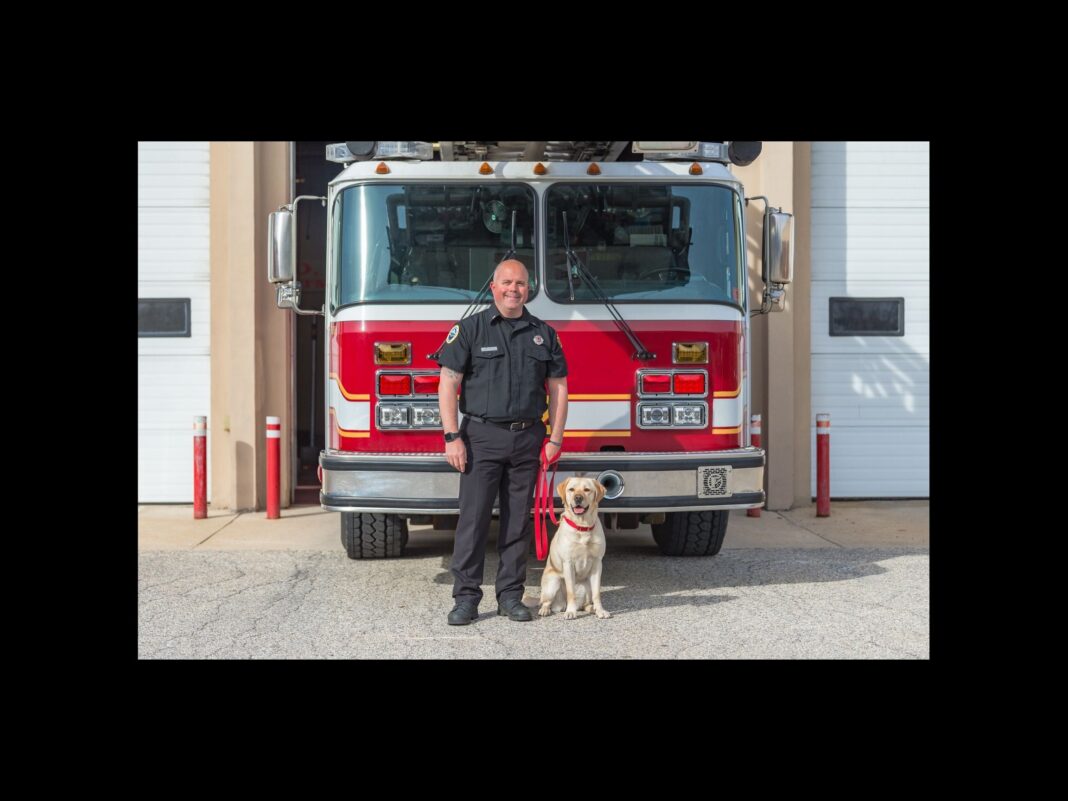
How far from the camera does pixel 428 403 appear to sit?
594 cm

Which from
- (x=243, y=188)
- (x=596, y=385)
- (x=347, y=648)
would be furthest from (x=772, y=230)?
(x=243, y=188)

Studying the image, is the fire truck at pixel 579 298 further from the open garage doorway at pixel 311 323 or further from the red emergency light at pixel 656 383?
the open garage doorway at pixel 311 323

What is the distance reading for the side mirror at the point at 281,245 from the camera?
6320mm

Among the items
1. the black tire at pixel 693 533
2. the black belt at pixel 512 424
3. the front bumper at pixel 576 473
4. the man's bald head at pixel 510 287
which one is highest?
the man's bald head at pixel 510 287

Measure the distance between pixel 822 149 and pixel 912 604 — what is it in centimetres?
533

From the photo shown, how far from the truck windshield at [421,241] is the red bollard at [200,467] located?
307 centimetres

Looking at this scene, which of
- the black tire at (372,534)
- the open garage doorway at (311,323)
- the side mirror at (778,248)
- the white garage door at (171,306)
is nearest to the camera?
the side mirror at (778,248)

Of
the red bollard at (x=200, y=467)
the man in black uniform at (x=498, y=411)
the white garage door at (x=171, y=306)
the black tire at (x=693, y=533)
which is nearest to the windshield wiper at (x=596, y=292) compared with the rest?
the man in black uniform at (x=498, y=411)

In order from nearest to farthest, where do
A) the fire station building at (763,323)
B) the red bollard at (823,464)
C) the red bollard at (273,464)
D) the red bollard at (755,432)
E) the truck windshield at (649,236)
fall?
the truck windshield at (649,236) → the red bollard at (755,432) → the red bollard at (273,464) → the red bollard at (823,464) → the fire station building at (763,323)

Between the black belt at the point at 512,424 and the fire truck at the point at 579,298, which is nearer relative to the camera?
the black belt at the point at 512,424

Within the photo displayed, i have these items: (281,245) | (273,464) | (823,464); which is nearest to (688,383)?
(281,245)

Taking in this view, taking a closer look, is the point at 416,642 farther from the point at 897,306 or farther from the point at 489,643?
the point at 897,306

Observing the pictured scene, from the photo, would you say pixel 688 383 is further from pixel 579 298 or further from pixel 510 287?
pixel 510 287

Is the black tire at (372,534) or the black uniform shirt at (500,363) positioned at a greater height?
the black uniform shirt at (500,363)
